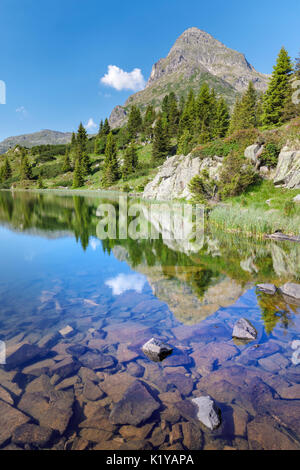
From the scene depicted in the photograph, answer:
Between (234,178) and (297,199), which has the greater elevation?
(234,178)

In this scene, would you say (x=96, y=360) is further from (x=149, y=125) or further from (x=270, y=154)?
(x=149, y=125)

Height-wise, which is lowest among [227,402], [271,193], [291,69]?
[227,402]

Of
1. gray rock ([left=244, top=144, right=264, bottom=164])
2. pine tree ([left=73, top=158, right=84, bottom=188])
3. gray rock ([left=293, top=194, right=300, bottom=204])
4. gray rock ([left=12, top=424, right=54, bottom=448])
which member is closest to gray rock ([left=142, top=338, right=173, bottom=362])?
gray rock ([left=12, top=424, right=54, bottom=448])

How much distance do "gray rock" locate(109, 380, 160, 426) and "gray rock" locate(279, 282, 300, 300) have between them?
603 centimetres

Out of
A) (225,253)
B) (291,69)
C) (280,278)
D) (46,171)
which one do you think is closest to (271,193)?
(225,253)

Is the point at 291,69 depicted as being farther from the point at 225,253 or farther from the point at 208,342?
the point at 208,342

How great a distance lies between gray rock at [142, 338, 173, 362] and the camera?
490cm

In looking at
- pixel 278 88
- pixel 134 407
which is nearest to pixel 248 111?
pixel 278 88

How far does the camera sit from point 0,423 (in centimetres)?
336

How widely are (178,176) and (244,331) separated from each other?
37.1 metres

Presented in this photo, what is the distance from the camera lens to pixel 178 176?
1606 inches

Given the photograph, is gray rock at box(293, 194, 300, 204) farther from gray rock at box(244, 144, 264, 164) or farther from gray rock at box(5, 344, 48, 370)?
gray rock at box(5, 344, 48, 370)
